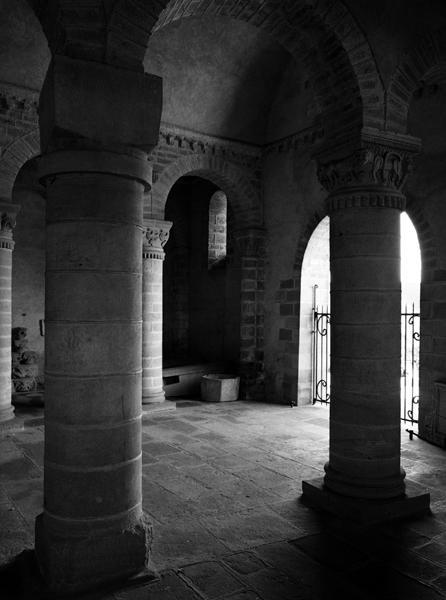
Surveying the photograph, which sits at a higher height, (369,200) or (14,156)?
(14,156)

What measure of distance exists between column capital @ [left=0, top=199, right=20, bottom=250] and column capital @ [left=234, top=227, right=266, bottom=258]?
14.1 ft

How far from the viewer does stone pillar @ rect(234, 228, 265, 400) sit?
401 inches

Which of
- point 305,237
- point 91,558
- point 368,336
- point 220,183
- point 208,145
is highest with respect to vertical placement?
point 208,145

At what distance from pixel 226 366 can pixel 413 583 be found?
752 cm

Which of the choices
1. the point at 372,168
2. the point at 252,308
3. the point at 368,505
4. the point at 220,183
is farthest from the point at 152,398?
the point at 372,168

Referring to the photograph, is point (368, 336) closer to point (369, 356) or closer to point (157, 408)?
point (369, 356)

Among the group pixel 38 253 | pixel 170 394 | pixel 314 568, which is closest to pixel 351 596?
pixel 314 568

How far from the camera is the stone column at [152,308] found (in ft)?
29.8

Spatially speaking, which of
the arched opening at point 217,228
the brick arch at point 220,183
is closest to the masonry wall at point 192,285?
the arched opening at point 217,228

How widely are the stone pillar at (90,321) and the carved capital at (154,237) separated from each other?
5861mm

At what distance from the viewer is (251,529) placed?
4.13 m

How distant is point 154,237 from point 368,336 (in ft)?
18.2

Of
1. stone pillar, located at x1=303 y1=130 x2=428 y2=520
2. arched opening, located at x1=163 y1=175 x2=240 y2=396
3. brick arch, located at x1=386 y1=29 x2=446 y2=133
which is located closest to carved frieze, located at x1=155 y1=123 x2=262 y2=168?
arched opening, located at x1=163 y1=175 x2=240 y2=396

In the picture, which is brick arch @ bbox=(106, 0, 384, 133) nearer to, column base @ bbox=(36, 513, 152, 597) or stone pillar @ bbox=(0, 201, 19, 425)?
column base @ bbox=(36, 513, 152, 597)
